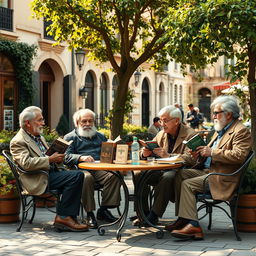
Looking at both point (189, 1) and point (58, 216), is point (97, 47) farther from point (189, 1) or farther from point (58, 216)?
point (58, 216)

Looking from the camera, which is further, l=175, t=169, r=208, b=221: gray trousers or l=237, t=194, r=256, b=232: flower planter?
l=237, t=194, r=256, b=232: flower planter

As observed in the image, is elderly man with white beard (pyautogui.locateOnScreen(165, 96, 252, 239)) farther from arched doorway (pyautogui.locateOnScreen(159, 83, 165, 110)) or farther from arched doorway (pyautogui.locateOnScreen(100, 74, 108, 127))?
arched doorway (pyautogui.locateOnScreen(159, 83, 165, 110))

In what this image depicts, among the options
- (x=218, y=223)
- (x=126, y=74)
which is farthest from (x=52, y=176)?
(x=126, y=74)

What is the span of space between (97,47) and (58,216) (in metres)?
9.45

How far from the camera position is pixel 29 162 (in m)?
6.99

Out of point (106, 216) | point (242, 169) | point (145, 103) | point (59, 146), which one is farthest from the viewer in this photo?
point (145, 103)

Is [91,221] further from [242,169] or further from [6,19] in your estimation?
[6,19]

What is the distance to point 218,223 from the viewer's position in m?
7.54

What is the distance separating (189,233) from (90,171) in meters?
1.91

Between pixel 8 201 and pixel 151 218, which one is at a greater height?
pixel 8 201

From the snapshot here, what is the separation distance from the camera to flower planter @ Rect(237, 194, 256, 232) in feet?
22.5

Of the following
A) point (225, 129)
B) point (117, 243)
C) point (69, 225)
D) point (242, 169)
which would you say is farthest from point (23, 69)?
point (242, 169)

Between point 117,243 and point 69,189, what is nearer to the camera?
point 117,243

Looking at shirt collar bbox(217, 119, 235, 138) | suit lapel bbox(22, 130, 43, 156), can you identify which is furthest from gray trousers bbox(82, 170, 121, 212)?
shirt collar bbox(217, 119, 235, 138)
